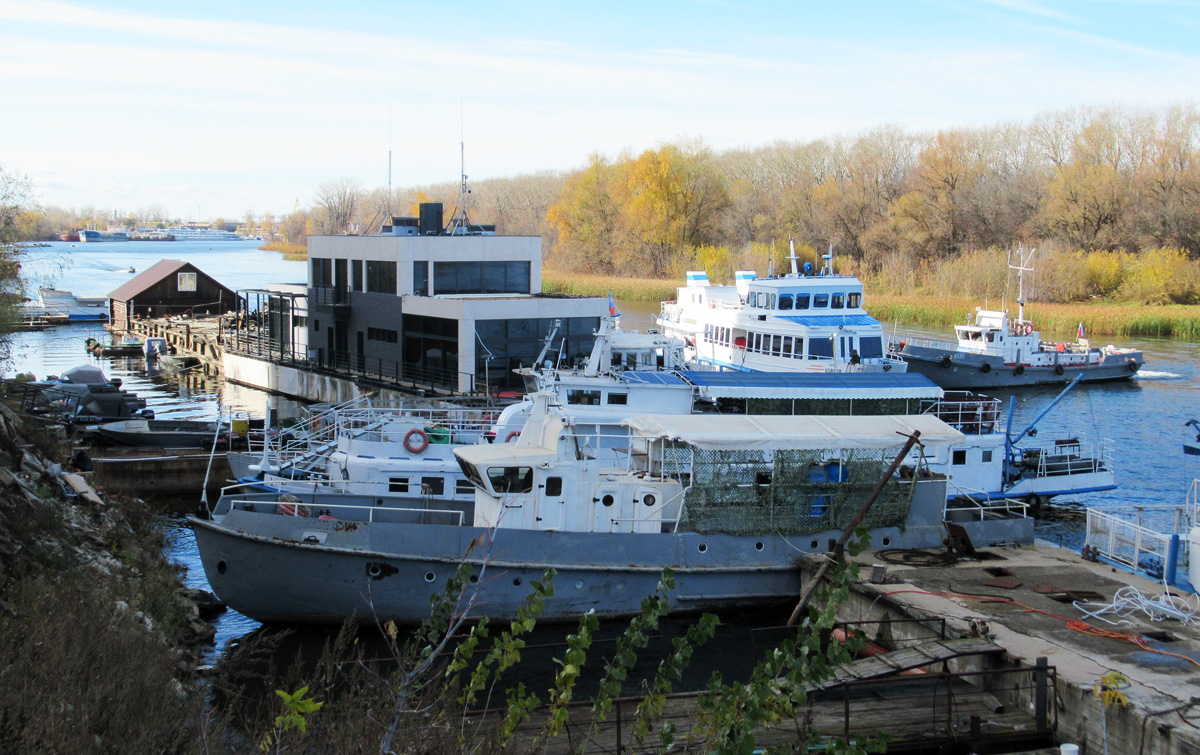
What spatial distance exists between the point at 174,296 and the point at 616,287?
3402 centimetres

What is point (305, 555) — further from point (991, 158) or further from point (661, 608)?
point (991, 158)

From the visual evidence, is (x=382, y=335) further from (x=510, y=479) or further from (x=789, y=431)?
(x=789, y=431)

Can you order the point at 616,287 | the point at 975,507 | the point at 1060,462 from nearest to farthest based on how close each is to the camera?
the point at 975,507 → the point at 1060,462 → the point at 616,287

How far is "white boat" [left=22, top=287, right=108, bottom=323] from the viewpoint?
7944 cm

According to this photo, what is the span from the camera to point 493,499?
1989 cm

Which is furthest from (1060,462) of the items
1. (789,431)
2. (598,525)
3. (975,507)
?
(598,525)

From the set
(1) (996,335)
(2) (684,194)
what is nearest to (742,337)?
(1) (996,335)

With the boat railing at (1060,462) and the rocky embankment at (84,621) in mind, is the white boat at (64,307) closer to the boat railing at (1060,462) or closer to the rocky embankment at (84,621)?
the rocky embankment at (84,621)

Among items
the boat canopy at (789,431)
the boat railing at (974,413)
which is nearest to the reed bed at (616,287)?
the boat railing at (974,413)

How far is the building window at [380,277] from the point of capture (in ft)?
135

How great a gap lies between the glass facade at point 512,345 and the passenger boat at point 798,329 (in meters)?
8.21

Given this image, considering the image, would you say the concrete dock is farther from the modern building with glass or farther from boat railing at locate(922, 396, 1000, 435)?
the modern building with glass

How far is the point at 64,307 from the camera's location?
272ft

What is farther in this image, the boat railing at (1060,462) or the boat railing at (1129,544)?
the boat railing at (1060,462)
